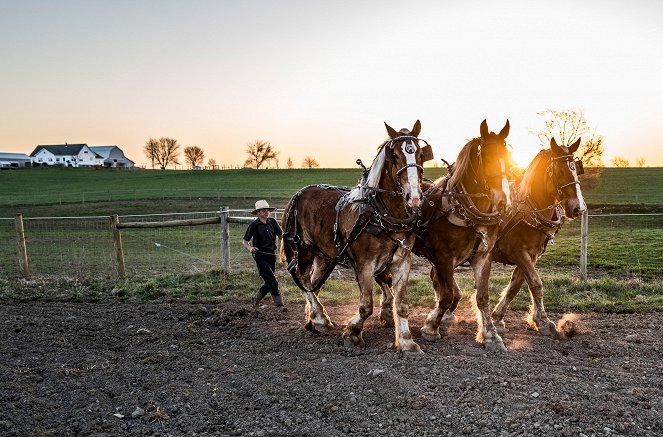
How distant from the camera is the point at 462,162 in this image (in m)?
5.62

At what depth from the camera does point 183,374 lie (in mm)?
5117

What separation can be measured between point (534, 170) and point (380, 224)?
2.33 m

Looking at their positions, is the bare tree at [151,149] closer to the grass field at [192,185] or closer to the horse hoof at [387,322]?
the grass field at [192,185]

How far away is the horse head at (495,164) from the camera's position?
17.5 ft

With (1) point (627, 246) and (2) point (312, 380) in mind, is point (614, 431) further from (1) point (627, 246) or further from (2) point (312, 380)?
(1) point (627, 246)

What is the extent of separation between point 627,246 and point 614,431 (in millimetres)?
12710

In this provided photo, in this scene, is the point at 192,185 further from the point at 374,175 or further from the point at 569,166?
the point at 569,166

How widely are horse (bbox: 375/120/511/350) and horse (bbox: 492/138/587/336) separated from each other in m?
0.56

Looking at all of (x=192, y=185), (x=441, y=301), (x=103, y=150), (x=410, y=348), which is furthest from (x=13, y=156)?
(x=410, y=348)

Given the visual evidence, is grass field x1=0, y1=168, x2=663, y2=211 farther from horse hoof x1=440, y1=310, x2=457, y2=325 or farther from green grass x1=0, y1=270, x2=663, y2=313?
horse hoof x1=440, y1=310, x2=457, y2=325

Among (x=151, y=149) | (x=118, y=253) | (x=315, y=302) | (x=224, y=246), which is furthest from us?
(x=151, y=149)

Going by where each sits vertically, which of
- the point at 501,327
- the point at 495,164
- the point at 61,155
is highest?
the point at 61,155

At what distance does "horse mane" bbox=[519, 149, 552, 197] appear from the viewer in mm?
6203

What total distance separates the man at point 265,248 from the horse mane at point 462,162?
3108 mm
